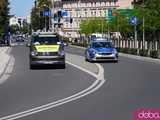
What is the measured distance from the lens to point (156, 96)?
57.2 feet

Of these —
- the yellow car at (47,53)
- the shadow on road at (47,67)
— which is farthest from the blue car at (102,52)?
the yellow car at (47,53)

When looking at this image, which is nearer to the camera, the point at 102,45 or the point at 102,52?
the point at 102,52

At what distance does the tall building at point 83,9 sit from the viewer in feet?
573

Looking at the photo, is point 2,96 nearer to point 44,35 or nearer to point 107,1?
point 44,35

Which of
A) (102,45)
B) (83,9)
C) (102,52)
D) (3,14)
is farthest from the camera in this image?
(83,9)

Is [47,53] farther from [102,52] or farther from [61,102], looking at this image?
[61,102]

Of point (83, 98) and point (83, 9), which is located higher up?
point (83, 9)

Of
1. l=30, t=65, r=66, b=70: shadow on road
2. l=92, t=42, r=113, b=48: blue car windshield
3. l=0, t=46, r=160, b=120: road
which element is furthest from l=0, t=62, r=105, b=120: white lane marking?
l=92, t=42, r=113, b=48: blue car windshield

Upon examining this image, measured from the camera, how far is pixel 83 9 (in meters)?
181

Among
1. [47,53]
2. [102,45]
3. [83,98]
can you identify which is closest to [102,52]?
[102,45]

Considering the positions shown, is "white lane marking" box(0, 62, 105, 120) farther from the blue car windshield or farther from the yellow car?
the blue car windshield

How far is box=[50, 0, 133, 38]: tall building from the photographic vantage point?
174562 mm

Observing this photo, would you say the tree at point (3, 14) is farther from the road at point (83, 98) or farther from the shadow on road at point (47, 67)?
the road at point (83, 98)

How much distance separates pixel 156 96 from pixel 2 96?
182 inches
